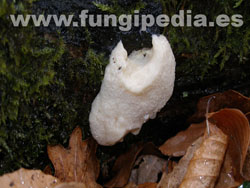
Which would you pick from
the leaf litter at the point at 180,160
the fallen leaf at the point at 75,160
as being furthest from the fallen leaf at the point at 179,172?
the fallen leaf at the point at 75,160

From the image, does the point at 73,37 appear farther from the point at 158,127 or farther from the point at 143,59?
the point at 158,127

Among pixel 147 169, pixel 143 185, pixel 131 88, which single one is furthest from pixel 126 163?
pixel 131 88

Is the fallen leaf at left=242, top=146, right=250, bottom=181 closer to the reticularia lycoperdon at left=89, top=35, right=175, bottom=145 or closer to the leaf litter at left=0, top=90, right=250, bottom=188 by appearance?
the leaf litter at left=0, top=90, right=250, bottom=188

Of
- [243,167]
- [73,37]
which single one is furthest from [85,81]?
[243,167]

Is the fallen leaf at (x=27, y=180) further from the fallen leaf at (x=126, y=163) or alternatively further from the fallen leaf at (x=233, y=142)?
the fallen leaf at (x=233, y=142)

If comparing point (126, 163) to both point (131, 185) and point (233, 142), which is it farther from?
point (233, 142)
